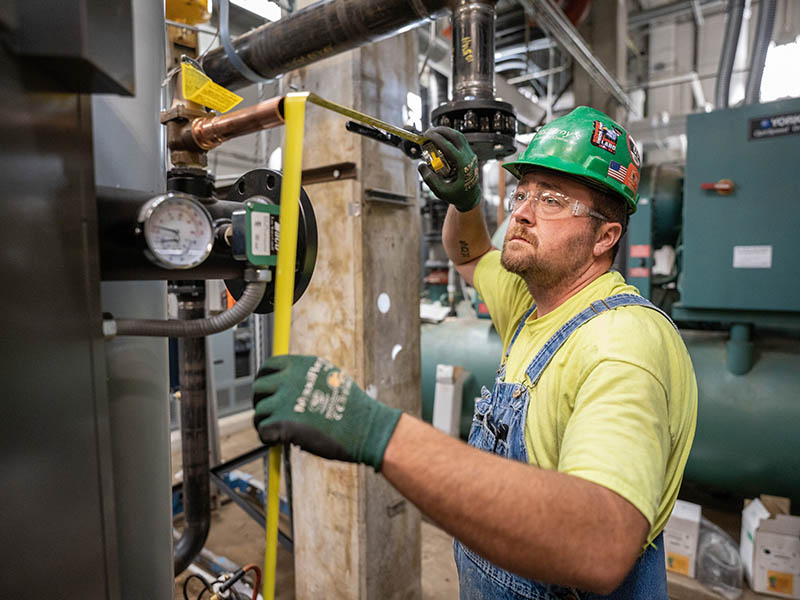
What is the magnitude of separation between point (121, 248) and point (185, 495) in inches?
37.1

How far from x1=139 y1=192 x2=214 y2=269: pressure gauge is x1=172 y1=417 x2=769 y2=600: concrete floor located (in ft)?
5.90

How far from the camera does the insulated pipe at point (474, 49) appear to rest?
118 centimetres

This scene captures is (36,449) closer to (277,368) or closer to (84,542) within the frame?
(84,542)

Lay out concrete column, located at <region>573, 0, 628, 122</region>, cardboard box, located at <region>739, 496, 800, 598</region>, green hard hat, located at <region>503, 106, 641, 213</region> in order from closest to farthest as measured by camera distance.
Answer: green hard hat, located at <region>503, 106, 641, 213</region> < cardboard box, located at <region>739, 496, 800, 598</region> < concrete column, located at <region>573, 0, 628, 122</region>

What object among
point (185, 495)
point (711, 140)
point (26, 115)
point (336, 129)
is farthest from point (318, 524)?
point (711, 140)

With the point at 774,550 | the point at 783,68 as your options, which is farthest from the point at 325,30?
the point at 783,68

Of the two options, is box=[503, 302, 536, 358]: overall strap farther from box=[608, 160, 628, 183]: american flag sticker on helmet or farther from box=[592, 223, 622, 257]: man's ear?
box=[608, 160, 628, 183]: american flag sticker on helmet

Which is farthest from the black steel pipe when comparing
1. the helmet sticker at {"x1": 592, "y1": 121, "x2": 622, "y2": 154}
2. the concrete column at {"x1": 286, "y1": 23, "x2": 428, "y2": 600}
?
the helmet sticker at {"x1": 592, "y1": 121, "x2": 622, "y2": 154}

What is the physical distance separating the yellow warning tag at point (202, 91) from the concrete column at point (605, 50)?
2948 millimetres

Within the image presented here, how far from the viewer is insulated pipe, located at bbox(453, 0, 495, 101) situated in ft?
3.87

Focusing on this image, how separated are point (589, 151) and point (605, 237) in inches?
7.5

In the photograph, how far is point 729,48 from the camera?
96.7 inches

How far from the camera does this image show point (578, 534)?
54 cm

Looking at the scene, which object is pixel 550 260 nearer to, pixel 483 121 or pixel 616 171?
pixel 616 171
